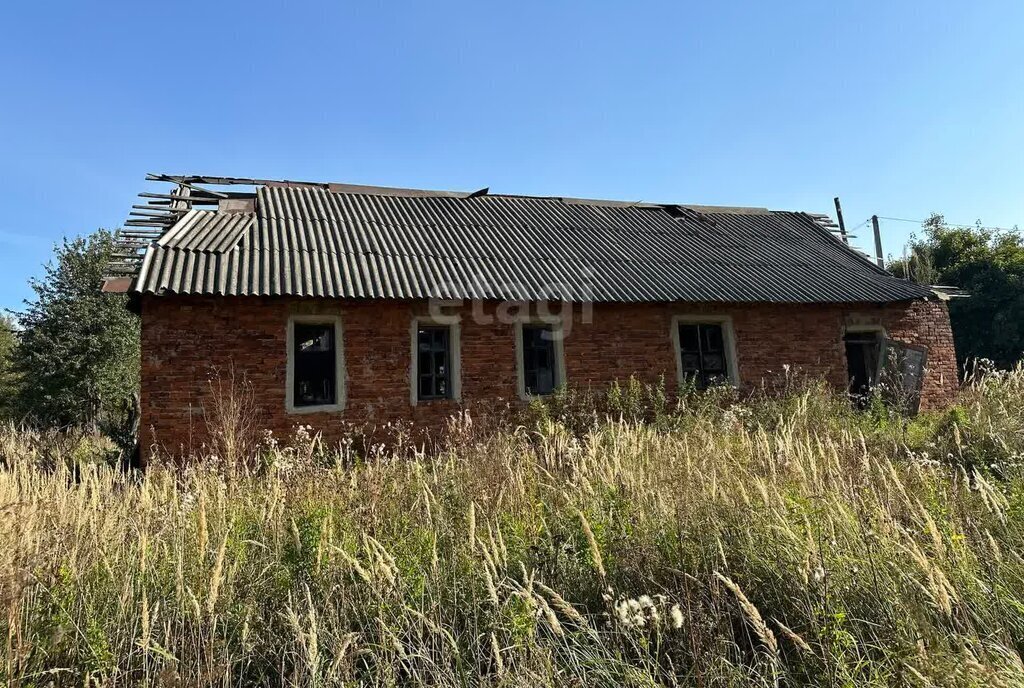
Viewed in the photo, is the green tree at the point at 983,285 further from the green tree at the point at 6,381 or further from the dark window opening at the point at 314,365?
the green tree at the point at 6,381

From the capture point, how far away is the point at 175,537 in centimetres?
284

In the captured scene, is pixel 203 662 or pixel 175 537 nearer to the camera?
pixel 203 662

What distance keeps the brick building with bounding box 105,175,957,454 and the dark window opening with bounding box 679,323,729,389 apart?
0.15ft

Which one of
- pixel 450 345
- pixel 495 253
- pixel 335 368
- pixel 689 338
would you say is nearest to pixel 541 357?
pixel 450 345

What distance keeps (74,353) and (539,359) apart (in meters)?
15.9

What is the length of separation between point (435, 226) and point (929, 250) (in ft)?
73.2

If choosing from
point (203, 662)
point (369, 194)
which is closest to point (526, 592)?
point (203, 662)

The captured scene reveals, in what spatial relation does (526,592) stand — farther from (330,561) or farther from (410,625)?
(330,561)

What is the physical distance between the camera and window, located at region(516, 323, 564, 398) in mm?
10313

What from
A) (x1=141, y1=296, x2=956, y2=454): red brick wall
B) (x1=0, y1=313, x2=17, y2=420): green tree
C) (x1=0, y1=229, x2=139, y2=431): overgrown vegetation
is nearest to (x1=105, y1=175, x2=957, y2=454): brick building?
(x1=141, y1=296, x2=956, y2=454): red brick wall

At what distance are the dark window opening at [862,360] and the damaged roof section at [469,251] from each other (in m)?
1.13

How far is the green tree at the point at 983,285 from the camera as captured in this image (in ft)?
62.2

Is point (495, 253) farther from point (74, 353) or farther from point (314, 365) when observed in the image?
point (74, 353)

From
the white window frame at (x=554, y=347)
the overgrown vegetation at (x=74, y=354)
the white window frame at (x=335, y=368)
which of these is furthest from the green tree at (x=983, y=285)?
the overgrown vegetation at (x=74, y=354)
